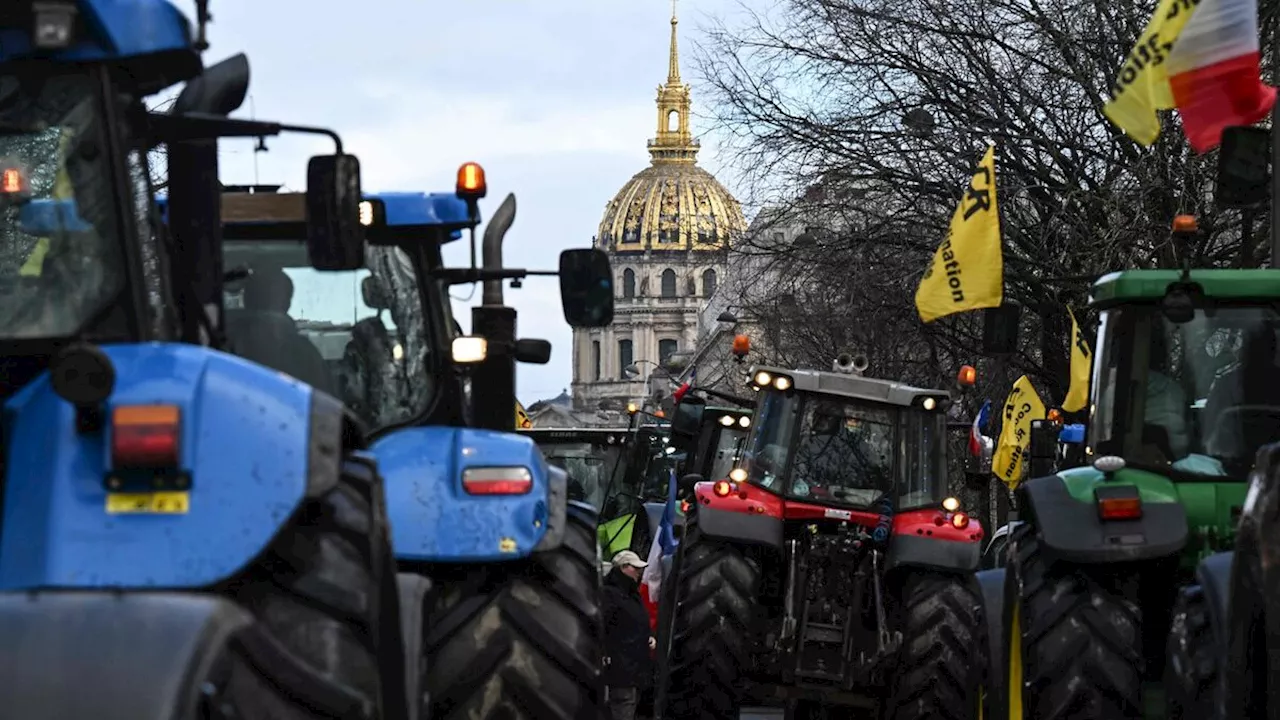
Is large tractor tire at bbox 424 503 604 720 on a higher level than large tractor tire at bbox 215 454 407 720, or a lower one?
lower

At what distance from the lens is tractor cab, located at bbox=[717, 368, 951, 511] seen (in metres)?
15.8

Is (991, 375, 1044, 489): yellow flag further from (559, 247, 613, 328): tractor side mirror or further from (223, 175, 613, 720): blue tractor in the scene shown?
(559, 247, 613, 328): tractor side mirror

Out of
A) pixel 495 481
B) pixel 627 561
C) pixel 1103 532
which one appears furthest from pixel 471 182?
pixel 627 561

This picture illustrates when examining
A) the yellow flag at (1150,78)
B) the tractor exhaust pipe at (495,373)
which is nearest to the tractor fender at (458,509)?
the tractor exhaust pipe at (495,373)

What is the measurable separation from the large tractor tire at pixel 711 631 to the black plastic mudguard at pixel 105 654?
10601 mm

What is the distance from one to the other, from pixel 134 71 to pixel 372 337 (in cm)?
337

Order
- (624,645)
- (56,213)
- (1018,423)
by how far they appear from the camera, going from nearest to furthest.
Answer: (56,213) → (624,645) → (1018,423)

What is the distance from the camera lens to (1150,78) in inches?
601

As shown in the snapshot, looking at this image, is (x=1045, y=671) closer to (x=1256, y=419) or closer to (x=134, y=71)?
(x=1256, y=419)

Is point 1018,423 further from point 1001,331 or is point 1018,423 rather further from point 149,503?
point 149,503

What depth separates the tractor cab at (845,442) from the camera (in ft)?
51.9

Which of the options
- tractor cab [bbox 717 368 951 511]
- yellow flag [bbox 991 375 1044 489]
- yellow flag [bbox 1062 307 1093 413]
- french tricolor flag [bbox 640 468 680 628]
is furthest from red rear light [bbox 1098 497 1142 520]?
yellow flag [bbox 991 375 1044 489]

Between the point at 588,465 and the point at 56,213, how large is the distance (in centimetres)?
1919

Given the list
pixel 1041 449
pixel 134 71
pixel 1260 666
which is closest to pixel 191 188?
pixel 134 71
